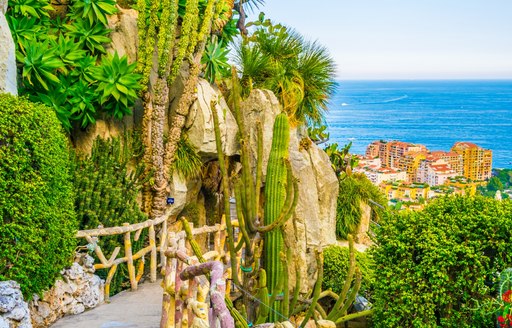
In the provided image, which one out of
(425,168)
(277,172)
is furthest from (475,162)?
(277,172)

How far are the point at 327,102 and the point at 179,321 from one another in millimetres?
8628

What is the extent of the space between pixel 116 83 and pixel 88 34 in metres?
0.93

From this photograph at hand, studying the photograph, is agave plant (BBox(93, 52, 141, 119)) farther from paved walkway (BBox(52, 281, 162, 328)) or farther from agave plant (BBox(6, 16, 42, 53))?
paved walkway (BBox(52, 281, 162, 328))

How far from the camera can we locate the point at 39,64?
894cm

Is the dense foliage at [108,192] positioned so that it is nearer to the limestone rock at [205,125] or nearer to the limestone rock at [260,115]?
the limestone rock at [205,125]

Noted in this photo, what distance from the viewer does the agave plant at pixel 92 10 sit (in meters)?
9.93

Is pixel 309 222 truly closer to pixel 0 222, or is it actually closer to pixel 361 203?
pixel 361 203

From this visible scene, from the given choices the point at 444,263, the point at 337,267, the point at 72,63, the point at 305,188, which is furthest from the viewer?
the point at 305,188

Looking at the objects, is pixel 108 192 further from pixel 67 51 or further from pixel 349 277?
pixel 349 277

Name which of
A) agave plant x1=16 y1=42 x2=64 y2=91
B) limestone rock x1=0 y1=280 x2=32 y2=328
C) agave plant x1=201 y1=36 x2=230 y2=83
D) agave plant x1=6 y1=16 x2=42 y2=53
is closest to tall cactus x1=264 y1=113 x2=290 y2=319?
agave plant x1=201 y1=36 x2=230 y2=83

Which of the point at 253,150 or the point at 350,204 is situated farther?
the point at 350,204

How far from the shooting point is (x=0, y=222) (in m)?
6.16

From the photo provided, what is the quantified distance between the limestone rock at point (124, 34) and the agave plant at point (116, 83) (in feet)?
2.04

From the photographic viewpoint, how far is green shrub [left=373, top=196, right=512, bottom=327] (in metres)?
6.92
